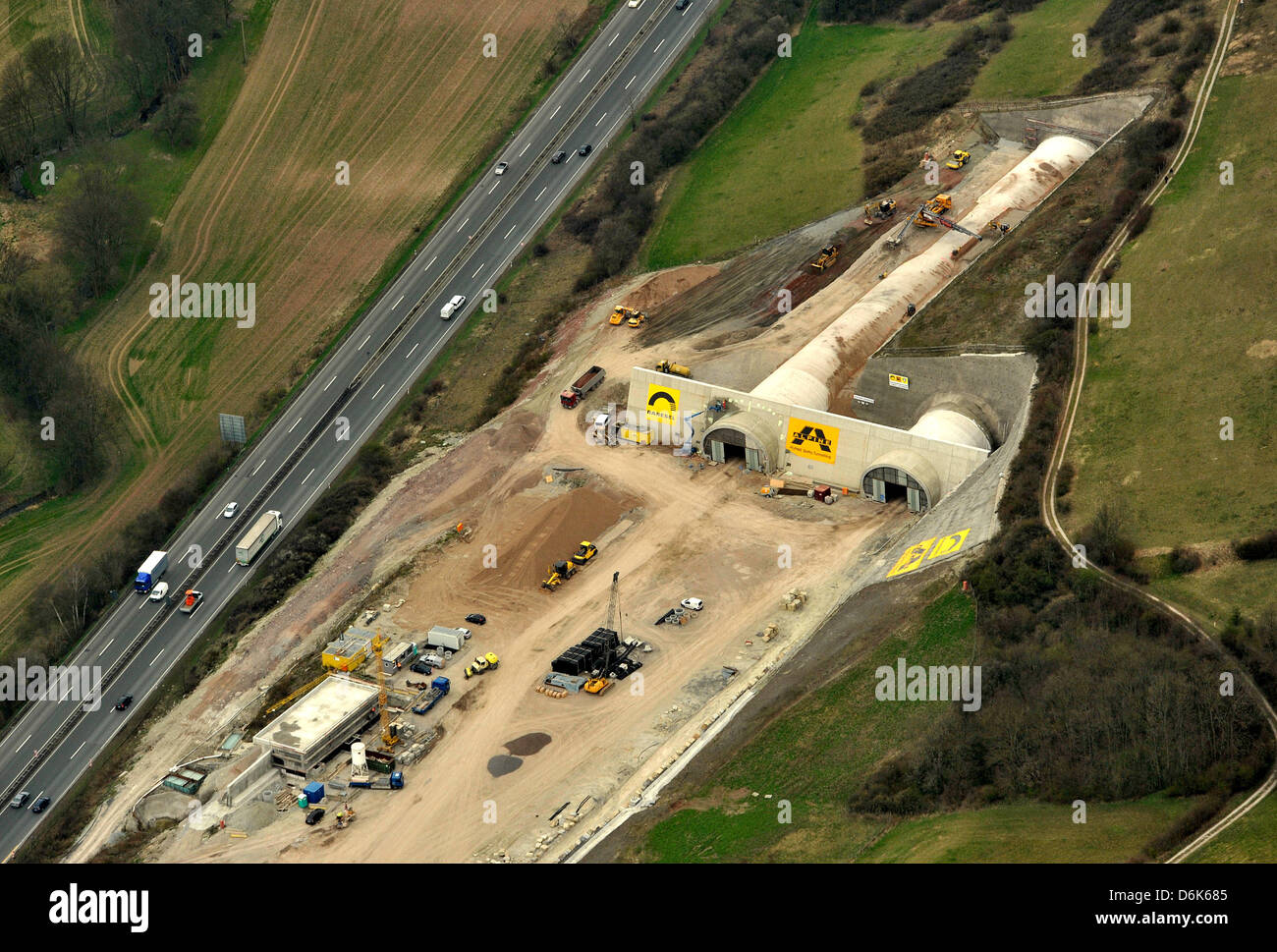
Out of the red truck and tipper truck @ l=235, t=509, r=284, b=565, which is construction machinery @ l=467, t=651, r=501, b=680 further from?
the red truck

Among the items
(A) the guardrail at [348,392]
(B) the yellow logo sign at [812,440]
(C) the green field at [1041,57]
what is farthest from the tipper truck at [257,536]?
(C) the green field at [1041,57]

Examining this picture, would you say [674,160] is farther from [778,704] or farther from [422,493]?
[778,704]

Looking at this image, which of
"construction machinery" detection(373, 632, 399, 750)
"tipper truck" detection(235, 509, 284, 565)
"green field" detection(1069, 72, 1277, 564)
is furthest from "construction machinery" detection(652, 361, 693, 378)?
"construction machinery" detection(373, 632, 399, 750)

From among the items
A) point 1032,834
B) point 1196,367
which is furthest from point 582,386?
point 1032,834

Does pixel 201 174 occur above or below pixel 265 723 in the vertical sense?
above

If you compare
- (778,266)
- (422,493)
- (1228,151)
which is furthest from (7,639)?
(1228,151)
